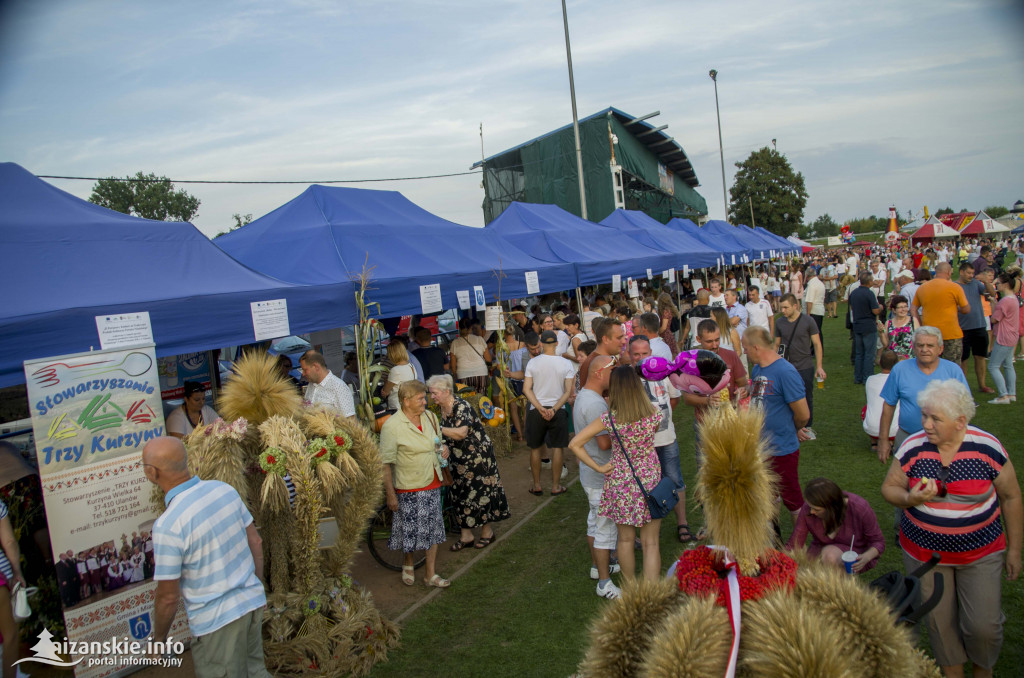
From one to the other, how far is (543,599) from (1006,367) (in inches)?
292

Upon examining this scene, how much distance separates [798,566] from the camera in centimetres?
244

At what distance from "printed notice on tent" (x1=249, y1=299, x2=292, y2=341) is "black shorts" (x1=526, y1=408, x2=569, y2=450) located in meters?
2.69

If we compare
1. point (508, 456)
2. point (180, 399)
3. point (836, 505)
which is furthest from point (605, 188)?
point (836, 505)

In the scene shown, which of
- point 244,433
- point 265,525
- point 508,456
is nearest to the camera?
point 244,433

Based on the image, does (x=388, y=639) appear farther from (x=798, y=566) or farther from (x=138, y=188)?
(x=138, y=188)

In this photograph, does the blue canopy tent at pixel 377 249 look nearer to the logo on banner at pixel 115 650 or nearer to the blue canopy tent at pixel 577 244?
the blue canopy tent at pixel 577 244

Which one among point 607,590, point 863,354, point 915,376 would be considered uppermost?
point 915,376

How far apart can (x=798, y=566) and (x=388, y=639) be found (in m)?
2.82

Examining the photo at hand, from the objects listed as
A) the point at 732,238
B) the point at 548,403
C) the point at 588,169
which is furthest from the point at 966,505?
the point at 588,169

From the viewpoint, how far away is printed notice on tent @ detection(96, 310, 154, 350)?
13.3 feet

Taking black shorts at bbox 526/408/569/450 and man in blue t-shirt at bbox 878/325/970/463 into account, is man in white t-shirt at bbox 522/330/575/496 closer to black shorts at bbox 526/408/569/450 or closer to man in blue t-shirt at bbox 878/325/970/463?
black shorts at bbox 526/408/569/450

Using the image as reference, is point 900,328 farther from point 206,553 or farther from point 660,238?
point 660,238

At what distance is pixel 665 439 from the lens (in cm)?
499

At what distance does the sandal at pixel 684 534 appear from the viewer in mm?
5324
